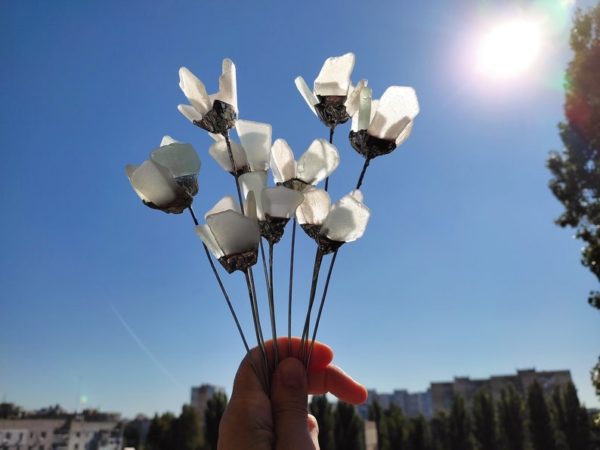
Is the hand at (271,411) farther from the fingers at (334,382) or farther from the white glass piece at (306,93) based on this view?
the white glass piece at (306,93)

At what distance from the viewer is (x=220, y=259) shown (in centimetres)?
94

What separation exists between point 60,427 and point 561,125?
3623 centimetres

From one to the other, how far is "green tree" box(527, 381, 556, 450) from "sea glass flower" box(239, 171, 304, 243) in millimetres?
23546

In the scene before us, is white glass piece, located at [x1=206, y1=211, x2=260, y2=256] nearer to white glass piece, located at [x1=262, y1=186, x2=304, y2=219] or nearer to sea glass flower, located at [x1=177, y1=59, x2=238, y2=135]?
white glass piece, located at [x1=262, y1=186, x2=304, y2=219]

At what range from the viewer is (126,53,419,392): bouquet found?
36.7 inches

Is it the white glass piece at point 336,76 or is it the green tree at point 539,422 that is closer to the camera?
the white glass piece at point 336,76

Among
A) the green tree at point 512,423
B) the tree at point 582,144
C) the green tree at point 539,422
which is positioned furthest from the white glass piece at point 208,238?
the green tree at point 512,423

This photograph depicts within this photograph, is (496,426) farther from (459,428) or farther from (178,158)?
(178,158)

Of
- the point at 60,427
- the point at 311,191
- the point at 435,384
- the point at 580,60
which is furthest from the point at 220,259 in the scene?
the point at 435,384

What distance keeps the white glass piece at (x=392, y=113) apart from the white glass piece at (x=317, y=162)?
95mm

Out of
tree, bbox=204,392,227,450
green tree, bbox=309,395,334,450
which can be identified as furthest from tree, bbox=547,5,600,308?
tree, bbox=204,392,227,450

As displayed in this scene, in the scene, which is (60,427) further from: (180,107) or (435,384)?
(180,107)

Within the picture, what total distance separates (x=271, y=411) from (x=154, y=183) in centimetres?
52

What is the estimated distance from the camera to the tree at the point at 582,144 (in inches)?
287
